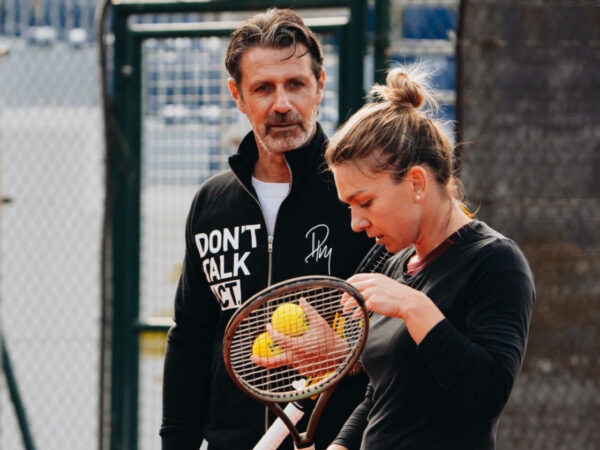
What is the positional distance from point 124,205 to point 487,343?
2.66 metres

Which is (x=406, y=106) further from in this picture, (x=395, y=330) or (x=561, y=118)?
(x=561, y=118)

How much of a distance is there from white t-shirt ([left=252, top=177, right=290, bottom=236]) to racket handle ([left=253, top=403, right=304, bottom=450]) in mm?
589

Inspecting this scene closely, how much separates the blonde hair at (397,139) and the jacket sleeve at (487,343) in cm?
29

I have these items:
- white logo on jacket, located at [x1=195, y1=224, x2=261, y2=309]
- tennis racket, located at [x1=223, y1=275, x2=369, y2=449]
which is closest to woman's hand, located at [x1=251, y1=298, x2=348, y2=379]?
tennis racket, located at [x1=223, y1=275, x2=369, y2=449]

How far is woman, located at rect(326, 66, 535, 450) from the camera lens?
6.43ft

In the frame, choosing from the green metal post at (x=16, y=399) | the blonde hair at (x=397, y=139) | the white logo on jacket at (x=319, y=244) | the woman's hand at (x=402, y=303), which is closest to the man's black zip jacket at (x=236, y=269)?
the white logo on jacket at (x=319, y=244)

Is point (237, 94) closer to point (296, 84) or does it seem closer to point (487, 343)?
point (296, 84)

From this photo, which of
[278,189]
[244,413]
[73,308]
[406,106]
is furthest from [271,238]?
[73,308]

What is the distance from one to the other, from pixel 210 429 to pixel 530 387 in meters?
1.60

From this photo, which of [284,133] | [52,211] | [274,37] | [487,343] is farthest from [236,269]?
[52,211]

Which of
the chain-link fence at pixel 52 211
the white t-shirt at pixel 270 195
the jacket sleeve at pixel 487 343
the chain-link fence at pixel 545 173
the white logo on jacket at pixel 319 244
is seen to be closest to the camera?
the jacket sleeve at pixel 487 343

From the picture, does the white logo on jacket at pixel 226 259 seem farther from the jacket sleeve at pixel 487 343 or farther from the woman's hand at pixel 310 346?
the jacket sleeve at pixel 487 343

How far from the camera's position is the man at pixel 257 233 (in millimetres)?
2732

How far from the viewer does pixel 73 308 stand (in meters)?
4.78
